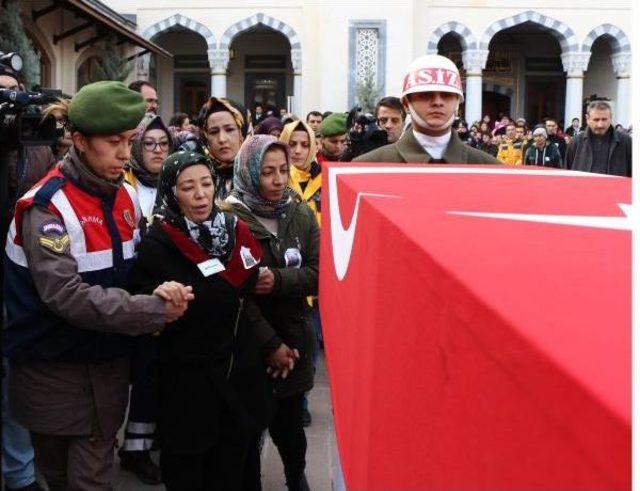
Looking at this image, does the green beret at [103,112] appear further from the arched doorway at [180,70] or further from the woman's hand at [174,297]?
the arched doorway at [180,70]

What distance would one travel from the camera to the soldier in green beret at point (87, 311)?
1.85 m

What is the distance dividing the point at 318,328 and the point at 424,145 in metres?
2.27

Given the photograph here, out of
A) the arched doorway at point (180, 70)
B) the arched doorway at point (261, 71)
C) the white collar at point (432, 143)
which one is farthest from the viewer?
the arched doorway at point (261, 71)

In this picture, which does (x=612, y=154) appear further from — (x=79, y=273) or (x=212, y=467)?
(x=79, y=273)

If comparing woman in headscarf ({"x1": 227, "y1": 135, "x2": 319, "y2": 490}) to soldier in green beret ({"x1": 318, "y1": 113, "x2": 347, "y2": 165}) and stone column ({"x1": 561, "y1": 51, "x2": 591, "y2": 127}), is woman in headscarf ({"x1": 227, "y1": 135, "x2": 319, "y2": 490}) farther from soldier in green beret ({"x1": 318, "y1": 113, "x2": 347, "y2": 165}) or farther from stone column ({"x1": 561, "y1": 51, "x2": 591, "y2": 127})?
stone column ({"x1": 561, "y1": 51, "x2": 591, "y2": 127})

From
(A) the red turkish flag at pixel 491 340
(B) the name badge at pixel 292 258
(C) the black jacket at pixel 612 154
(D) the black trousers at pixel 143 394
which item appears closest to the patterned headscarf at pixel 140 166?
(B) the name badge at pixel 292 258

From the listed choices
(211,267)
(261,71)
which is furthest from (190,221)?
(261,71)

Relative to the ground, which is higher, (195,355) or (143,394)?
(195,355)

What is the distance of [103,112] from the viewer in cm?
193

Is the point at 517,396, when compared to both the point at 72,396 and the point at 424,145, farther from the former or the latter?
the point at 424,145

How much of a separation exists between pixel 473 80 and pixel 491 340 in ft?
68.7

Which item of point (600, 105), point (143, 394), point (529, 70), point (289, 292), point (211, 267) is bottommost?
point (143, 394)

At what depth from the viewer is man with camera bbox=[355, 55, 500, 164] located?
2.23 metres

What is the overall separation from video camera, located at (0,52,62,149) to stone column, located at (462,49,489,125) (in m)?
19.2
